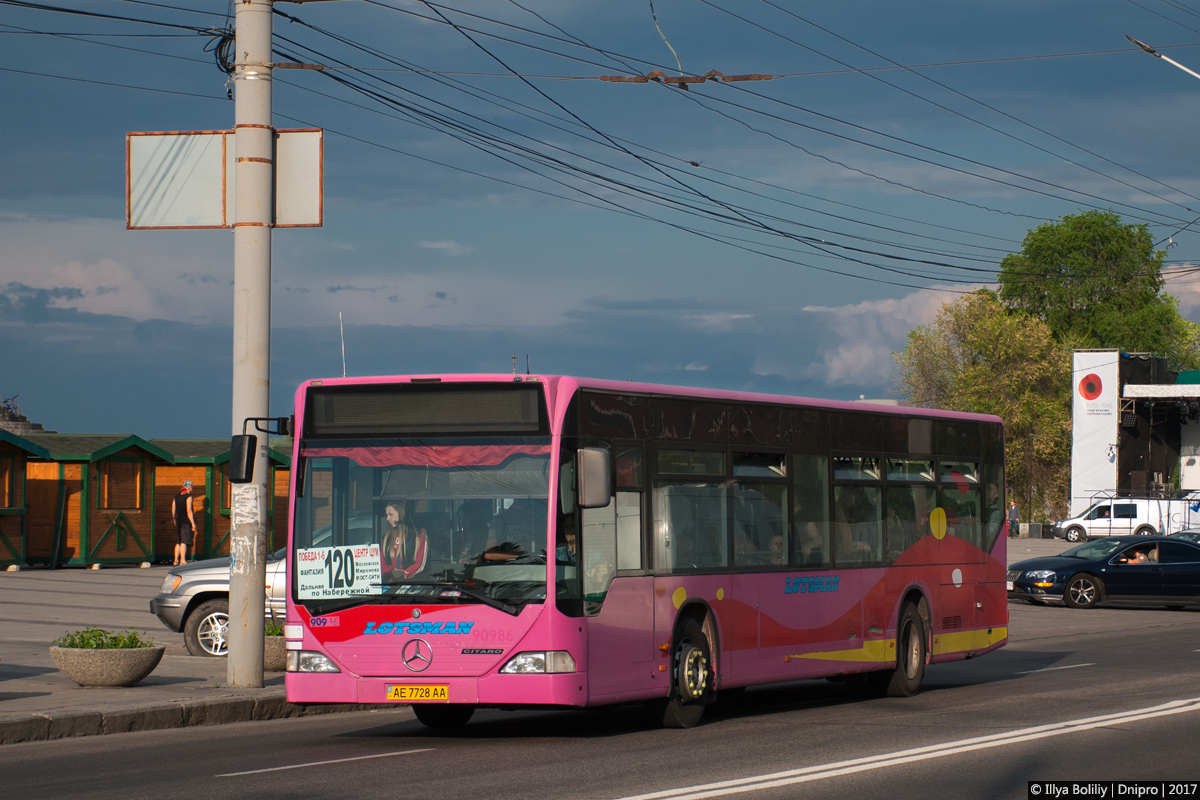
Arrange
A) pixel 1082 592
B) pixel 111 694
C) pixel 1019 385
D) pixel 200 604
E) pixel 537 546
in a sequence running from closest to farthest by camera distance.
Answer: pixel 537 546, pixel 111 694, pixel 200 604, pixel 1082 592, pixel 1019 385

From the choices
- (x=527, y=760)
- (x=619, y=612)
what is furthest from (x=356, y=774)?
(x=619, y=612)

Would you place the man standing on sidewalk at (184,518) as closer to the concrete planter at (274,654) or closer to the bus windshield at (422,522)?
the concrete planter at (274,654)

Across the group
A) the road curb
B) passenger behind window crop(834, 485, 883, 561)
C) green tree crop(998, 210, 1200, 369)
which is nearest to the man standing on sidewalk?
the road curb

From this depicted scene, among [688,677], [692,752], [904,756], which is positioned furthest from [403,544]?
[904,756]

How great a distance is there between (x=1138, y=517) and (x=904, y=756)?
50.9 meters

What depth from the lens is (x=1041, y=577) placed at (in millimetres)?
30203

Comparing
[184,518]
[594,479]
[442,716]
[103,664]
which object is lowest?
[442,716]

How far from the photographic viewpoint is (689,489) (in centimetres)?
1224

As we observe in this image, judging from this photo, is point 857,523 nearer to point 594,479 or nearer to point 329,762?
point 594,479

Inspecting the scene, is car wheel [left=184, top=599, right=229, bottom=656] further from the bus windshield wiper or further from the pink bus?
the bus windshield wiper

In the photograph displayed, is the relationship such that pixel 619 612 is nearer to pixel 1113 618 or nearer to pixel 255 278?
pixel 255 278

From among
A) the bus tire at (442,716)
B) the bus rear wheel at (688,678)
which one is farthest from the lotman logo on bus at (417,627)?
the bus rear wheel at (688,678)

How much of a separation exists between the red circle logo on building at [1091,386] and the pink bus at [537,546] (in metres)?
57.4

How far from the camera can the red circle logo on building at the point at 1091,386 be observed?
6706cm
